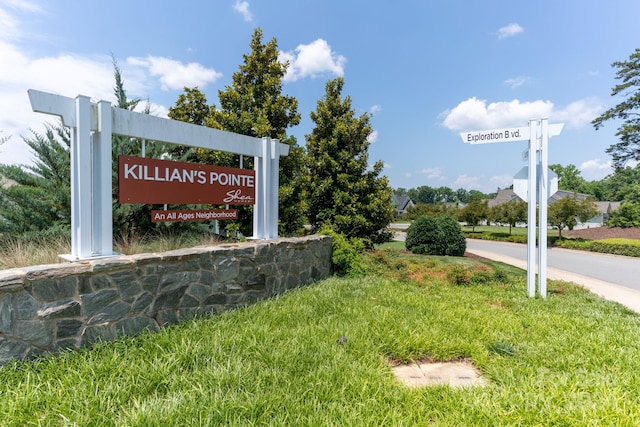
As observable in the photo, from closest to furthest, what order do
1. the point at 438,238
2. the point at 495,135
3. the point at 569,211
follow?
the point at 495,135 → the point at 438,238 → the point at 569,211

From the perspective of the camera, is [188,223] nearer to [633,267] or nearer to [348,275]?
[348,275]

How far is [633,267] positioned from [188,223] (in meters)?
15.3

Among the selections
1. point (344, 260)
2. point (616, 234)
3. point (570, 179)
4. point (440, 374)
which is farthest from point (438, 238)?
point (570, 179)

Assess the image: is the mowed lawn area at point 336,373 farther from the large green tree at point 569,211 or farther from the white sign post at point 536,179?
the large green tree at point 569,211

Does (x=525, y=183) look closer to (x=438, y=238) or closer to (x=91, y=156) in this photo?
(x=91, y=156)

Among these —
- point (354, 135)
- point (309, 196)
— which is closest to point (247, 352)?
point (309, 196)

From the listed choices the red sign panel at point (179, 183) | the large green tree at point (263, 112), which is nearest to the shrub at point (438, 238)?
the large green tree at point (263, 112)

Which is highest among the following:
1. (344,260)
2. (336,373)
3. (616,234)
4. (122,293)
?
(122,293)

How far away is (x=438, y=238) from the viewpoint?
13.5m

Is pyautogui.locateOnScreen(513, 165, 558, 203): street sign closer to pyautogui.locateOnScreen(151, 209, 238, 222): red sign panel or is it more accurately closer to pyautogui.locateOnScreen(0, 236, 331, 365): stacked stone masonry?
pyautogui.locateOnScreen(0, 236, 331, 365): stacked stone masonry

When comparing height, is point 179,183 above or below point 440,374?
above

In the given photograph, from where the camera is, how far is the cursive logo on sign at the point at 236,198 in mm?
5229

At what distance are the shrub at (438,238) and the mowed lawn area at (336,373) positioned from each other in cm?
913

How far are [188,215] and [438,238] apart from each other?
11187 millimetres
